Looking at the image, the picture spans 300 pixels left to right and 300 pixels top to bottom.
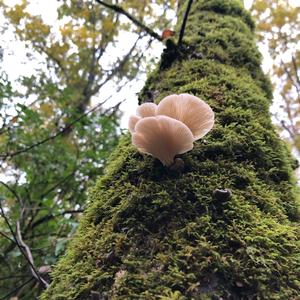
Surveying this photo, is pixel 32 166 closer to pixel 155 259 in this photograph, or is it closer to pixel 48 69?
pixel 48 69

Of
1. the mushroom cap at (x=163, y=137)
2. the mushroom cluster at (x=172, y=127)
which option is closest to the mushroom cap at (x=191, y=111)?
the mushroom cluster at (x=172, y=127)

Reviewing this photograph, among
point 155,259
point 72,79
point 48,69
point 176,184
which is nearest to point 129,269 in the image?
point 155,259

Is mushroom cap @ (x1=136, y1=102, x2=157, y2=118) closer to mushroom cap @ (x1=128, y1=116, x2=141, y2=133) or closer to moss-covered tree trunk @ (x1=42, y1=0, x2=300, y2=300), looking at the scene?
mushroom cap @ (x1=128, y1=116, x2=141, y2=133)

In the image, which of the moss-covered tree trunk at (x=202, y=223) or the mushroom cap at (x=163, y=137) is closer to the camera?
the moss-covered tree trunk at (x=202, y=223)

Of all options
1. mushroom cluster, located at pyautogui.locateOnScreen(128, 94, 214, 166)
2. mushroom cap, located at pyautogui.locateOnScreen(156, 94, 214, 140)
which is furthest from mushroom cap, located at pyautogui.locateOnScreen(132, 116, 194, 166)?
mushroom cap, located at pyautogui.locateOnScreen(156, 94, 214, 140)

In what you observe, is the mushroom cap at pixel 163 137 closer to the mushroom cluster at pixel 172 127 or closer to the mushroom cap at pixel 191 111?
the mushroom cluster at pixel 172 127

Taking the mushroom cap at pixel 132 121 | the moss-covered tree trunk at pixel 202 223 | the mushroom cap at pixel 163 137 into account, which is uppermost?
the mushroom cap at pixel 132 121
